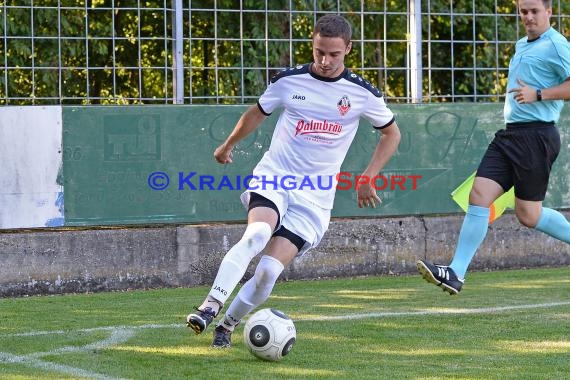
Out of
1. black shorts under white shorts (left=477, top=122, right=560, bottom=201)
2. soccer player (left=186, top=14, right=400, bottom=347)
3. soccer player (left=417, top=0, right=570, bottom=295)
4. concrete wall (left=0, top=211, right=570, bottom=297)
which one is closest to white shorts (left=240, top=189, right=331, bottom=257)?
soccer player (left=186, top=14, right=400, bottom=347)

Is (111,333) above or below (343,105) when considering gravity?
below

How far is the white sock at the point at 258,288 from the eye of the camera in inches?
277

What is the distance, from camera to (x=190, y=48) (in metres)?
Answer: 12.0

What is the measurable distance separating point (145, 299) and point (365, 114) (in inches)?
136

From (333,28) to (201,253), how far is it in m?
4.78

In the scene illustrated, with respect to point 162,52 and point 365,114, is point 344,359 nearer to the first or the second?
point 365,114

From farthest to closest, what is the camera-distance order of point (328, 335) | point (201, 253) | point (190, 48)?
point (190, 48)
point (201, 253)
point (328, 335)

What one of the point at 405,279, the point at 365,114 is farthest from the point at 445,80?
the point at 365,114

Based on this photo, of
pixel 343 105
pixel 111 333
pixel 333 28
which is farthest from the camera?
pixel 111 333

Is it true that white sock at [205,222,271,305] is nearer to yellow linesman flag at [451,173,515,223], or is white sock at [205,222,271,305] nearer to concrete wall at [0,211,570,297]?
concrete wall at [0,211,570,297]

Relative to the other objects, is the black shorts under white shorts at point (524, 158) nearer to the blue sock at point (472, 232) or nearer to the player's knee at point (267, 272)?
the blue sock at point (472, 232)

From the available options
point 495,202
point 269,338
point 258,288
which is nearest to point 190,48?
point 495,202

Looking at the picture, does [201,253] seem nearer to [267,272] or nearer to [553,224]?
[553,224]

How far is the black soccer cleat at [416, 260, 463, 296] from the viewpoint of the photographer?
7857mm
